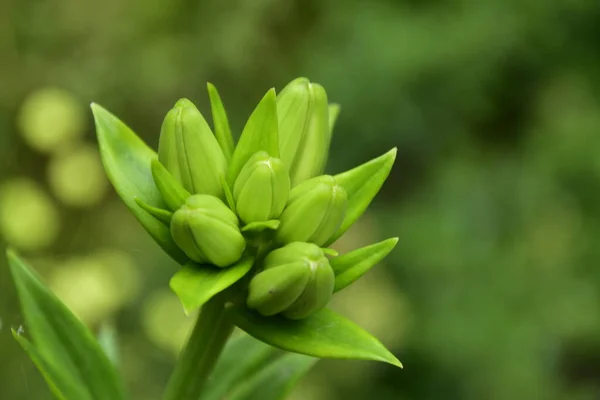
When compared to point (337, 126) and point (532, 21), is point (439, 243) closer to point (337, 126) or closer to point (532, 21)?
point (337, 126)

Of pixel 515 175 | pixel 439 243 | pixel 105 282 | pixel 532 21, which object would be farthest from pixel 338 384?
pixel 532 21

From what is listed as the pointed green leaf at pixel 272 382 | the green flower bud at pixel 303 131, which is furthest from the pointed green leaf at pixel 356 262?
the pointed green leaf at pixel 272 382

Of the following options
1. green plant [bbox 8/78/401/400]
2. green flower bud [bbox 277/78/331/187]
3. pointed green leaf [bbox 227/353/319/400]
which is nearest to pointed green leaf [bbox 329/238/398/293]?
green plant [bbox 8/78/401/400]

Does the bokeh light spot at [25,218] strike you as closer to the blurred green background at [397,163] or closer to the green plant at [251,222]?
the blurred green background at [397,163]

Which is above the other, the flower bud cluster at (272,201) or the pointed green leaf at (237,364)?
the flower bud cluster at (272,201)

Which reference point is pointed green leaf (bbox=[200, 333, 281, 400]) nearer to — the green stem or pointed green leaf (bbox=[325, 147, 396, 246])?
the green stem

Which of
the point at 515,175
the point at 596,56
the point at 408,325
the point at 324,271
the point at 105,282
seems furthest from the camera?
the point at 596,56
